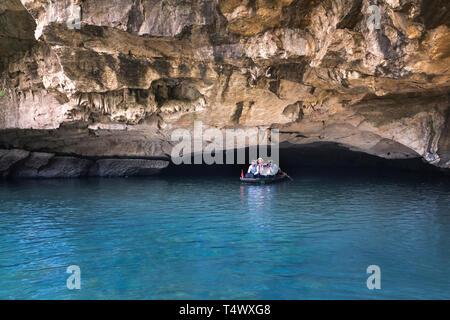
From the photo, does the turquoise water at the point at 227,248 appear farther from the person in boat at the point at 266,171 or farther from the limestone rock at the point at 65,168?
the limestone rock at the point at 65,168

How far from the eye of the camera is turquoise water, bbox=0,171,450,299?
4.97m

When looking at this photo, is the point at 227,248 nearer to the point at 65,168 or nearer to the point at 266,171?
the point at 266,171

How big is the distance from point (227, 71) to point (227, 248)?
7855 millimetres

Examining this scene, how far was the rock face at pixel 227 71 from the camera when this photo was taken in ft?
29.4

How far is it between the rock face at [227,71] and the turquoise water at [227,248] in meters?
4.05

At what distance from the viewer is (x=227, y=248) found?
6746 millimetres

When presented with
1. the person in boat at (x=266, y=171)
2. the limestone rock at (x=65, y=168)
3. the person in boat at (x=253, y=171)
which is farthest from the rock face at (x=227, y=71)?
the person in boat at (x=253, y=171)

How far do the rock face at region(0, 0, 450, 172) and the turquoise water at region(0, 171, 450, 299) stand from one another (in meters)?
4.05

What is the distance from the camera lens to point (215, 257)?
6238 mm

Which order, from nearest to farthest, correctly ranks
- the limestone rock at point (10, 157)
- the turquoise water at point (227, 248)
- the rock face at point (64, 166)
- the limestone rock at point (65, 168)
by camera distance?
1. the turquoise water at point (227, 248)
2. the limestone rock at point (10, 157)
3. the rock face at point (64, 166)
4. the limestone rock at point (65, 168)

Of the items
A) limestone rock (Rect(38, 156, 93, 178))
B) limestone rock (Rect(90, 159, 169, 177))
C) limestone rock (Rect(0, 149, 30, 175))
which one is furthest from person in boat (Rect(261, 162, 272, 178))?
limestone rock (Rect(0, 149, 30, 175))

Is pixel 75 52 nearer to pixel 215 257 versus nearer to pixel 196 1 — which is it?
pixel 196 1

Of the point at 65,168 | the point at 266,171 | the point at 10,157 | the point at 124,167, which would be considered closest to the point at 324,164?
the point at 266,171

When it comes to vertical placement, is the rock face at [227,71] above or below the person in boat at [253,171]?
above
